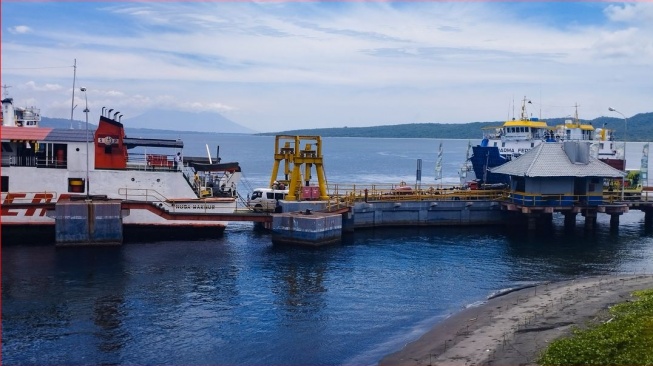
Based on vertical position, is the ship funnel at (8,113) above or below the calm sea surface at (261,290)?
above

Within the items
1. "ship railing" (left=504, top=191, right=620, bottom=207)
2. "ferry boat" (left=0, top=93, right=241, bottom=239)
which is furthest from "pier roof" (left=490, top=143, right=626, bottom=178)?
"ferry boat" (left=0, top=93, right=241, bottom=239)

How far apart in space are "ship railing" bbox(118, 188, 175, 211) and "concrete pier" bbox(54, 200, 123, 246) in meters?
2.61

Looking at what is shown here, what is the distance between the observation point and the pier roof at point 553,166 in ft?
146

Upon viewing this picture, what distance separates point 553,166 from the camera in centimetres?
4491

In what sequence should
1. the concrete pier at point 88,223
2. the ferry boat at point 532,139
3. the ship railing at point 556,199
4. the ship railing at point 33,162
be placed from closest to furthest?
1. the concrete pier at point 88,223
2. the ship railing at point 33,162
3. the ship railing at point 556,199
4. the ferry boat at point 532,139

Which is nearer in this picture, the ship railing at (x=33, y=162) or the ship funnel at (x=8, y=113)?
the ship railing at (x=33, y=162)

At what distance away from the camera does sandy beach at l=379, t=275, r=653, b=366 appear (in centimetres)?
1934

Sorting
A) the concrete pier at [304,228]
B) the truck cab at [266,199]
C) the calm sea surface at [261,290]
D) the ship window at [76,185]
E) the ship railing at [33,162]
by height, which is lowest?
the calm sea surface at [261,290]

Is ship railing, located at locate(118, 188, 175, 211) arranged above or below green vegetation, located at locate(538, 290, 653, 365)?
above

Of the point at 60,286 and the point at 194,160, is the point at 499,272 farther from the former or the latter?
the point at 194,160

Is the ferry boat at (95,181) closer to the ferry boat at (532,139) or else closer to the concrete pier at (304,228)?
the concrete pier at (304,228)

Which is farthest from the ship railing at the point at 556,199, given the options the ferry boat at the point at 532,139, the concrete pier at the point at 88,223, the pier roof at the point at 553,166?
the concrete pier at the point at 88,223

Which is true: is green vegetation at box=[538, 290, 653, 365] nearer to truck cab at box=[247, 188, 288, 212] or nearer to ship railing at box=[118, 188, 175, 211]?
truck cab at box=[247, 188, 288, 212]

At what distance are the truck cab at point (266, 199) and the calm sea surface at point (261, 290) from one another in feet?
6.44
